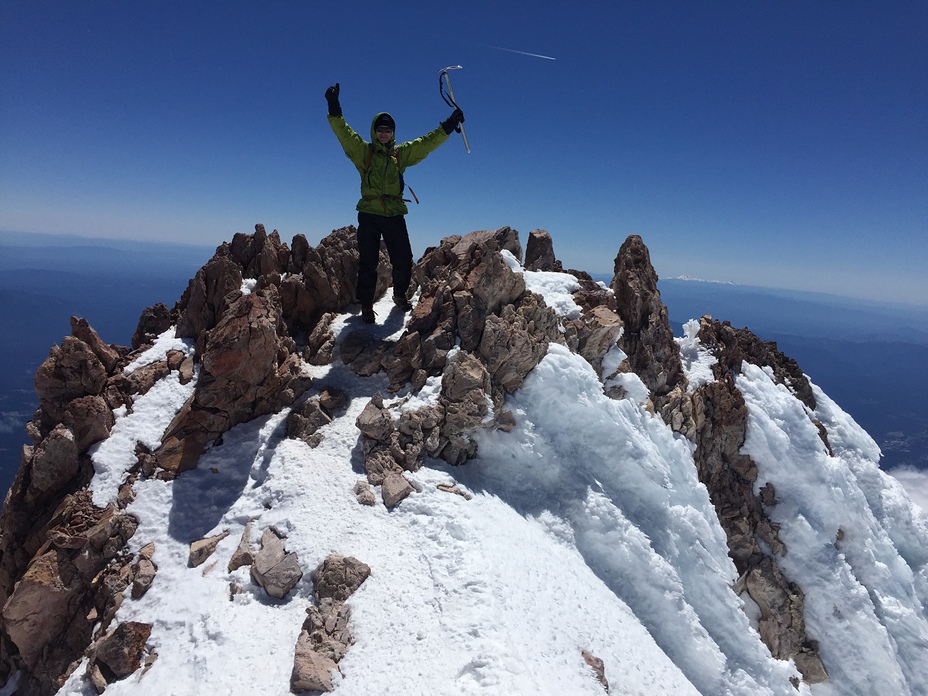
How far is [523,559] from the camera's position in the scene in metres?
11.0

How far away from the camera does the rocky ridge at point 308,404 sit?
10203mm

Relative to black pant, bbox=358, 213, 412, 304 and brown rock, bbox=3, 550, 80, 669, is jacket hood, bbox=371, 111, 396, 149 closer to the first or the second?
black pant, bbox=358, 213, 412, 304

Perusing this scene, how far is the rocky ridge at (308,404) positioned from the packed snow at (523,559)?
444mm

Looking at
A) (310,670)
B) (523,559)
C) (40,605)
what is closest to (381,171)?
(523,559)

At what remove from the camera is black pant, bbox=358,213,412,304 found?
51.1 ft

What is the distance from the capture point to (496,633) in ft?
28.3

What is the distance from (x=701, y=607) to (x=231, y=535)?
1487cm

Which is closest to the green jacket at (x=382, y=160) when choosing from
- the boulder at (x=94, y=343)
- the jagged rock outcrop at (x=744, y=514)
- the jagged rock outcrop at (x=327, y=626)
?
the boulder at (x=94, y=343)

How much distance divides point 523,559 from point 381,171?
41.4 ft

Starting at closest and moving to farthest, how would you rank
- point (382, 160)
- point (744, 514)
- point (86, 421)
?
1. point (86, 421)
2. point (382, 160)
3. point (744, 514)

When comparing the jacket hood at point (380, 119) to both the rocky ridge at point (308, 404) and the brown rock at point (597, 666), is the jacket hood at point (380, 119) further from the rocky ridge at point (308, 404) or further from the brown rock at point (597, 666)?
the brown rock at point (597, 666)

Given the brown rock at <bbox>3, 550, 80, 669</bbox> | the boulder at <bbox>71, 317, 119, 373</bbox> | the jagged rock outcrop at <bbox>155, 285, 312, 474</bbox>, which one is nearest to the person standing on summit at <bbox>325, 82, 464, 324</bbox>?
the jagged rock outcrop at <bbox>155, 285, 312, 474</bbox>

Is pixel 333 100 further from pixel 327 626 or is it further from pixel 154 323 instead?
pixel 327 626

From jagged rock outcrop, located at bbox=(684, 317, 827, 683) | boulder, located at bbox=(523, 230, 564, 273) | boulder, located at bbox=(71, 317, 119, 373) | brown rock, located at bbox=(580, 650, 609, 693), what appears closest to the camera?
brown rock, located at bbox=(580, 650, 609, 693)
